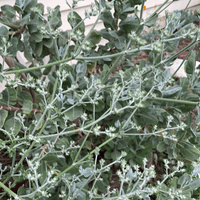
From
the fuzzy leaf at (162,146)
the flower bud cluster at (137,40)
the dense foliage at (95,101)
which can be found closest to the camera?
the flower bud cluster at (137,40)

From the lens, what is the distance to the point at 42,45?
3.25ft

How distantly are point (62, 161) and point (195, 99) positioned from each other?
0.72m

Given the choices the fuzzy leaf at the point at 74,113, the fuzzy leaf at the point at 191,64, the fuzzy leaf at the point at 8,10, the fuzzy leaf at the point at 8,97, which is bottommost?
the fuzzy leaf at the point at 74,113

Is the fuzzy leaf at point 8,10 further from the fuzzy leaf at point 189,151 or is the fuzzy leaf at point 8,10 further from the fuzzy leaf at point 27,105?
the fuzzy leaf at point 189,151

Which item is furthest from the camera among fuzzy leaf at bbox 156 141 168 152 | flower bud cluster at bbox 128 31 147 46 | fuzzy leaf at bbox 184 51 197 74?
fuzzy leaf at bbox 156 141 168 152

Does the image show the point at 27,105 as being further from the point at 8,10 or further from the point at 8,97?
the point at 8,10

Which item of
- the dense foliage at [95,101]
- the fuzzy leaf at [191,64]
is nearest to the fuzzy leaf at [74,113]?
the dense foliage at [95,101]

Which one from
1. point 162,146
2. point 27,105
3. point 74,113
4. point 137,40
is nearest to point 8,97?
point 27,105

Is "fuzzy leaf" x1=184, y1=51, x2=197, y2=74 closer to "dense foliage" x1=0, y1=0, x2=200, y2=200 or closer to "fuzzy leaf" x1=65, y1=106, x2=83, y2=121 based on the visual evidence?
"dense foliage" x1=0, y1=0, x2=200, y2=200

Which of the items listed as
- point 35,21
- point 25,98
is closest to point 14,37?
point 35,21

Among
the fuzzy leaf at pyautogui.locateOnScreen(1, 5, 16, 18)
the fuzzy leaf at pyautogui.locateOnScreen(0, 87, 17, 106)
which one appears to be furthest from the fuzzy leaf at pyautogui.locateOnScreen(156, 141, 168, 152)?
the fuzzy leaf at pyautogui.locateOnScreen(1, 5, 16, 18)

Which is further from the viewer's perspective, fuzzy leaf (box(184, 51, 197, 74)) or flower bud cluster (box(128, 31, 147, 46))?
fuzzy leaf (box(184, 51, 197, 74))

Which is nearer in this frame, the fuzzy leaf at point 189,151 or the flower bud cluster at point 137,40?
the flower bud cluster at point 137,40

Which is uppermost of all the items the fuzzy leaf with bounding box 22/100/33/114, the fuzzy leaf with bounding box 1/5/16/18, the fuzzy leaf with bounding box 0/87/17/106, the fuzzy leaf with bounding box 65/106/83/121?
the fuzzy leaf with bounding box 1/5/16/18
